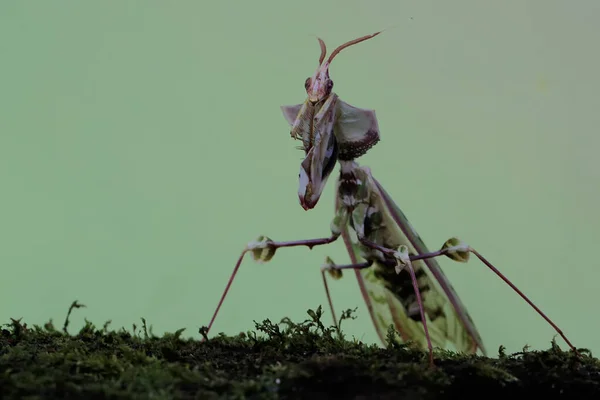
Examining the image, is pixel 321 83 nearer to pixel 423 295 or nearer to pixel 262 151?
pixel 423 295

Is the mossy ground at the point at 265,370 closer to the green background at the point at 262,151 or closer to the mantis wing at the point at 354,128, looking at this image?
the mantis wing at the point at 354,128

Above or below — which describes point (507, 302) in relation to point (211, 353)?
above

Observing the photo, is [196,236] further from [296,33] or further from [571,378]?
[571,378]

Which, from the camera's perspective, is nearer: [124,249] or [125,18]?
[124,249]

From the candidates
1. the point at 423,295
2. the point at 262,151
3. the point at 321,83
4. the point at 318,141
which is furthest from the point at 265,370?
the point at 262,151

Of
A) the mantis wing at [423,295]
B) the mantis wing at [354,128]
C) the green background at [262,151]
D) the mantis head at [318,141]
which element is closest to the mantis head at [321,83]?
the mantis head at [318,141]

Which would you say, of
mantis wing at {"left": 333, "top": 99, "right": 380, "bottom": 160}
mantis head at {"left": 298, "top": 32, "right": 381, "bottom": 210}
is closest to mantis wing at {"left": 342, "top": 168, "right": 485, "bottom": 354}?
mantis wing at {"left": 333, "top": 99, "right": 380, "bottom": 160}

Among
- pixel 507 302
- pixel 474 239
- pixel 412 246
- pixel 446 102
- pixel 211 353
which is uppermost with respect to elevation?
pixel 446 102

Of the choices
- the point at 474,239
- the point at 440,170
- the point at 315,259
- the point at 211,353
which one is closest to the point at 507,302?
the point at 474,239
